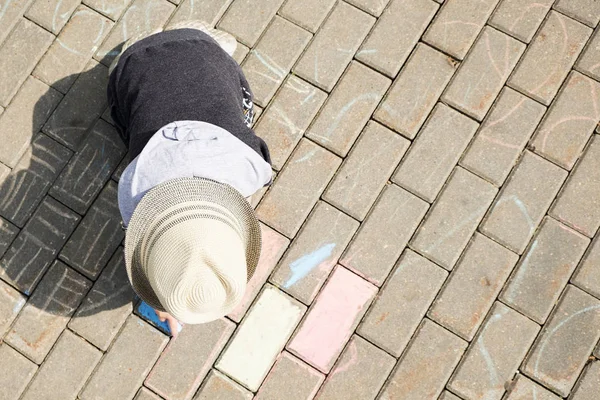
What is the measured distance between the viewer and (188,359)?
4.46 m

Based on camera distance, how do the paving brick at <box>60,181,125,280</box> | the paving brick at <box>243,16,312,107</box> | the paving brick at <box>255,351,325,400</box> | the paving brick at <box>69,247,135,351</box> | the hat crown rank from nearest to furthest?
the hat crown, the paving brick at <box>255,351,325,400</box>, the paving brick at <box>69,247,135,351</box>, the paving brick at <box>60,181,125,280</box>, the paving brick at <box>243,16,312,107</box>

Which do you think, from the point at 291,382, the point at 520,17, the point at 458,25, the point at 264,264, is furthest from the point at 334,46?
the point at 291,382

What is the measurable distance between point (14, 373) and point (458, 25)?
356 centimetres

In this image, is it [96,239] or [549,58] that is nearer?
[96,239]

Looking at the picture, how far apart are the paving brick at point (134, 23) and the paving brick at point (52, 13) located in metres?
0.33

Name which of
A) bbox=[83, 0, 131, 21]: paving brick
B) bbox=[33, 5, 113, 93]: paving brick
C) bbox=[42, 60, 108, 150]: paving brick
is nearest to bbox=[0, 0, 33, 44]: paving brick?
bbox=[33, 5, 113, 93]: paving brick

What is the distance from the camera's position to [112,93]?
13.7 feet

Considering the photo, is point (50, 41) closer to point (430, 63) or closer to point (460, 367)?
point (430, 63)

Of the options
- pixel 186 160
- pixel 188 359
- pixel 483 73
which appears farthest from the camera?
pixel 483 73

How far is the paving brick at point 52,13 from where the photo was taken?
16.4ft

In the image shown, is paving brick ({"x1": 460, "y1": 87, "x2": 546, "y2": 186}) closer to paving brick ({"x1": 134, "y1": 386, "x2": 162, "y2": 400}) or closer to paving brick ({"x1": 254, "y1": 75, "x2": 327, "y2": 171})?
paving brick ({"x1": 254, "y1": 75, "x2": 327, "y2": 171})

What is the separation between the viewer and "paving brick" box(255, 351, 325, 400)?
4398mm

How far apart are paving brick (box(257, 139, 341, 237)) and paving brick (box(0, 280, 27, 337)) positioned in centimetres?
158

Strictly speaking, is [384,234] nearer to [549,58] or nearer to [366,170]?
[366,170]
